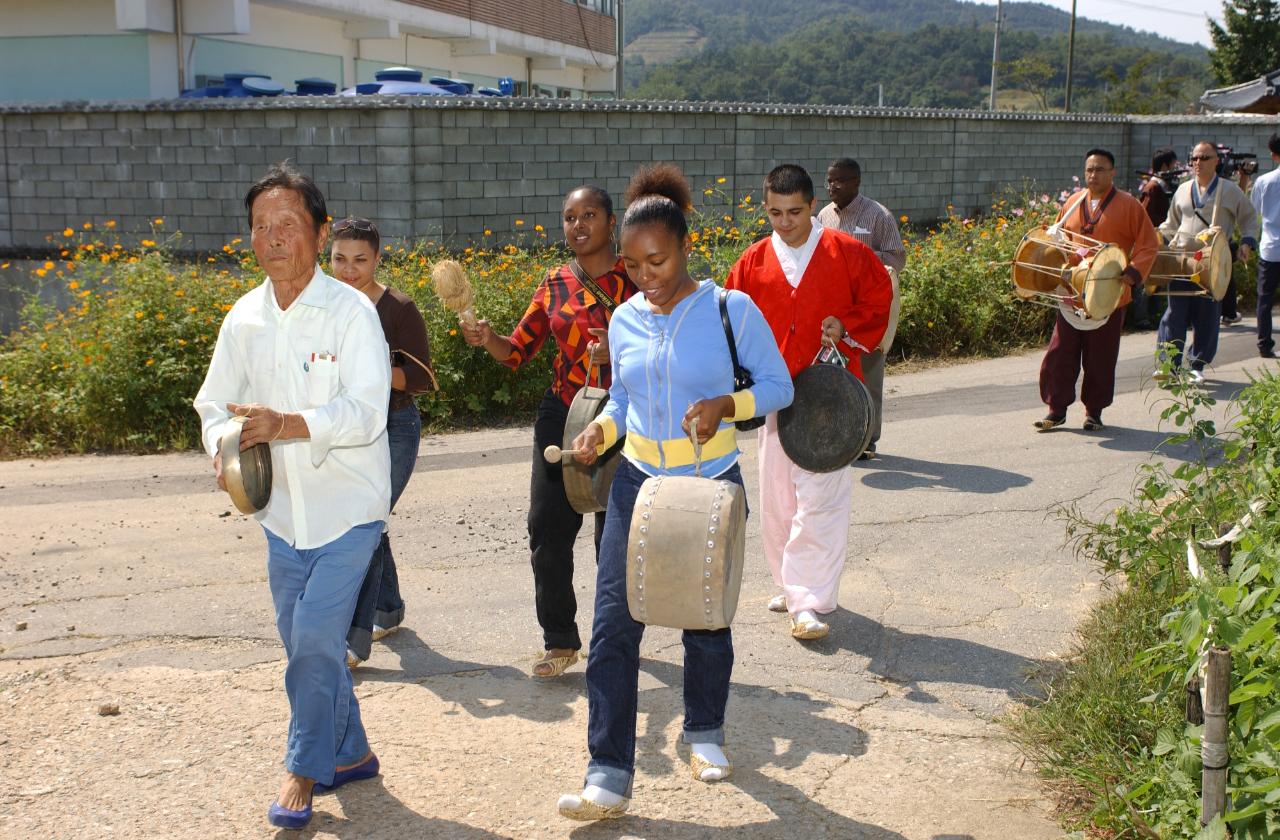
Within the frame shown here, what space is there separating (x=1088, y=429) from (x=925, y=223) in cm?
1284

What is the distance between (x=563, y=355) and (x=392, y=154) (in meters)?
10.3

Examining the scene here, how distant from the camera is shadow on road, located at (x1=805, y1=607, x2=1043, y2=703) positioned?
5.05 meters

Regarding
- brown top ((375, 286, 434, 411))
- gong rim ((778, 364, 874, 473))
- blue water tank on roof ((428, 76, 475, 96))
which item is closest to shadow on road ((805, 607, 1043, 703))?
gong rim ((778, 364, 874, 473))

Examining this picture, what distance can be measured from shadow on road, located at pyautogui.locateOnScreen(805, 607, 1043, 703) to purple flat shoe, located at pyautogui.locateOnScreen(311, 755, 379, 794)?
1943mm

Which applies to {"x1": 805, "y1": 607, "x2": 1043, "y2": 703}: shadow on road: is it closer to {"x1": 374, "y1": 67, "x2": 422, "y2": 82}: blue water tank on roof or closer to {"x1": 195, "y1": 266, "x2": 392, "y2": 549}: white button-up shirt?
{"x1": 195, "y1": 266, "x2": 392, "y2": 549}: white button-up shirt

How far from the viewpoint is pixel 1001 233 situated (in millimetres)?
15133

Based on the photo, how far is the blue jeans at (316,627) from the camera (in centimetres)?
386

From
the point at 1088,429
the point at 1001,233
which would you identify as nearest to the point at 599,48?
the point at 1001,233

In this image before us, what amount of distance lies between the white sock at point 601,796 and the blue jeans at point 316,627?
77 centimetres

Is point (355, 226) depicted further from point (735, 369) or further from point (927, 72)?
point (927, 72)

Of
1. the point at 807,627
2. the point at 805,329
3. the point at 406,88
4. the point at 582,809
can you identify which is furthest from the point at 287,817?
the point at 406,88

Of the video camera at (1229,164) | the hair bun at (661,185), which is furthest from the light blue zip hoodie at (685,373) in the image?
the video camera at (1229,164)

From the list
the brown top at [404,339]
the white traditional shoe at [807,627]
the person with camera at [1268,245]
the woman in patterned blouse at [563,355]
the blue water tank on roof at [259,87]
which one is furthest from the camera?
the blue water tank on roof at [259,87]

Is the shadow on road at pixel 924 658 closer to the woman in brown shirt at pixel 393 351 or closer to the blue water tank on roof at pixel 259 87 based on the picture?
the woman in brown shirt at pixel 393 351
